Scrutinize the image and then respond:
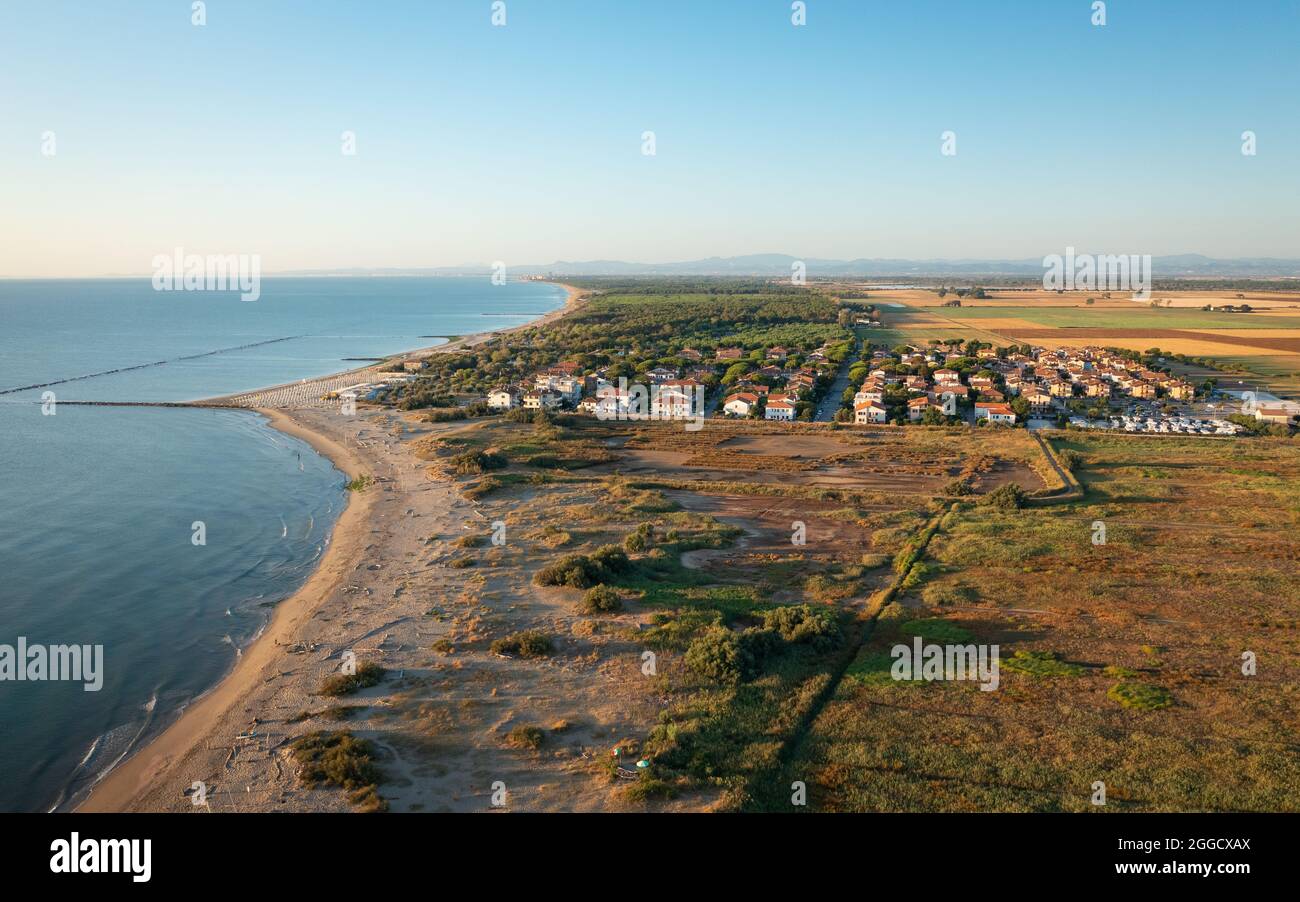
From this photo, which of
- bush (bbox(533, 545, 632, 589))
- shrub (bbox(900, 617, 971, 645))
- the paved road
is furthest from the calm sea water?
the paved road

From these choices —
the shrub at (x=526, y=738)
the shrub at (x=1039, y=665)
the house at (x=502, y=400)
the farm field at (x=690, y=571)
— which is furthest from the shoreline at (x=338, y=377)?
the shrub at (x=1039, y=665)

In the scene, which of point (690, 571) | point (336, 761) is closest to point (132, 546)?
point (336, 761)

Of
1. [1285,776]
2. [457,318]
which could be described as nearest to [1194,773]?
[1285,776]

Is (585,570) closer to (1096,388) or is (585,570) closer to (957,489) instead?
(957,489)

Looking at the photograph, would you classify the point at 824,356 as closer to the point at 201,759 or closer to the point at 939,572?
the point at 939,572

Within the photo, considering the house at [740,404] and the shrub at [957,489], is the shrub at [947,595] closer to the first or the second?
the shrub at [957,489]
